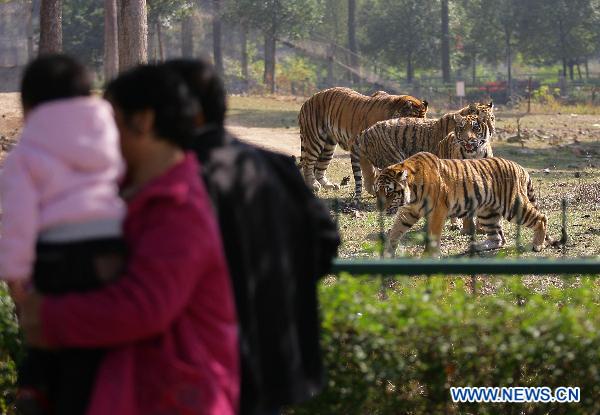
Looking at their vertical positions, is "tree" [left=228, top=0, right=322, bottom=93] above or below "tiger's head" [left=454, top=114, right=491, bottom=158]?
above

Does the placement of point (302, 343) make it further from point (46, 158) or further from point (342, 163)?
point (342, 163)

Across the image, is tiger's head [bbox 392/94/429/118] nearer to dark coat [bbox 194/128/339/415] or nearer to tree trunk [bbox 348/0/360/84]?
dark coat [bbox 194/128/339/415]

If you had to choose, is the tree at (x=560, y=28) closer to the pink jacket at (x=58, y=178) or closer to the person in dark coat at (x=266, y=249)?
the person in dark coat at (x=266, y=249)

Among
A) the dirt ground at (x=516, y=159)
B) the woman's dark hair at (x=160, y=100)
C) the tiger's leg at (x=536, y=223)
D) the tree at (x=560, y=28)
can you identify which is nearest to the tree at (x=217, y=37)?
the tree at (x=560, y=28)

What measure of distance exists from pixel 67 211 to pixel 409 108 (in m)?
14.6

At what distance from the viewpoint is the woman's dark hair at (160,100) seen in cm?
296

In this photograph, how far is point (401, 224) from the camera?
431 inches

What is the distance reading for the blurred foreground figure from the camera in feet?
9.52

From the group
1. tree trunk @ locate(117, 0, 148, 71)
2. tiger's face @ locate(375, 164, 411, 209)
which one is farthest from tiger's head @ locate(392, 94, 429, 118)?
tiger's face @ locate(375, 164, 411, 209)

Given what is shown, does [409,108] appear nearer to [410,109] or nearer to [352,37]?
[410,109]

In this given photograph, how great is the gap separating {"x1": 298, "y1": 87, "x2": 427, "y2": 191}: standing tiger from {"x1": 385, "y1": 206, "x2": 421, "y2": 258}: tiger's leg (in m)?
6.49

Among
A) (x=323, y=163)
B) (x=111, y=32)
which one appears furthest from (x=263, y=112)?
(x=323, y=163)

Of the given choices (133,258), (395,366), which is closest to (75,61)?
(133,258)

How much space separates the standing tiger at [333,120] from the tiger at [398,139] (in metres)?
1.42
